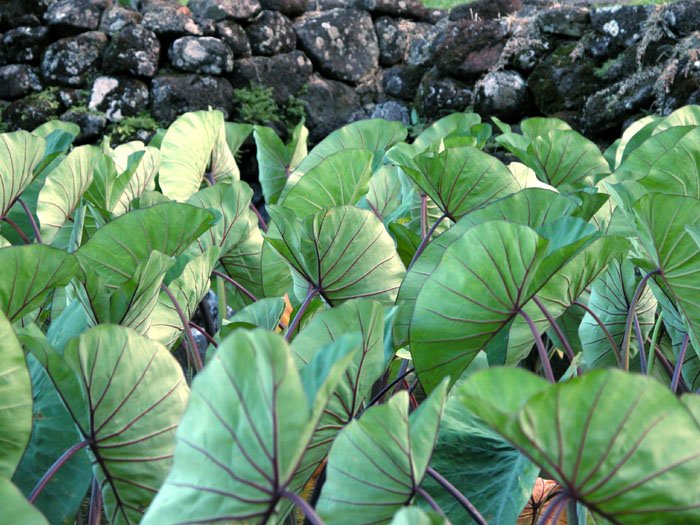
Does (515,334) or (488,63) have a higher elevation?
(515,334)

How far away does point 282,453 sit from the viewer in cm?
33

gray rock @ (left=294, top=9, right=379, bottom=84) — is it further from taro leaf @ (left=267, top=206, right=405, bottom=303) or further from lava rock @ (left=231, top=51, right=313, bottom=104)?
taro leaf @ (left=267, top=206, right=405, bottom=303)

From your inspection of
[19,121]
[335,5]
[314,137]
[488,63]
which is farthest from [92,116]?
[488,63]

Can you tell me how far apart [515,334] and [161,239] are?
0.33 meters

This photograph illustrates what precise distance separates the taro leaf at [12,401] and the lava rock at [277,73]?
531 centimetres

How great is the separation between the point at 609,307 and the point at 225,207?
1.44 feet

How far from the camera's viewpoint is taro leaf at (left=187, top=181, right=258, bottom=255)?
804 millimetres

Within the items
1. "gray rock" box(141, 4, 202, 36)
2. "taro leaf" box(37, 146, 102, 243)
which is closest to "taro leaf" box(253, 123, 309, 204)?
"taro leaf" box(37, 146, 102, 243)

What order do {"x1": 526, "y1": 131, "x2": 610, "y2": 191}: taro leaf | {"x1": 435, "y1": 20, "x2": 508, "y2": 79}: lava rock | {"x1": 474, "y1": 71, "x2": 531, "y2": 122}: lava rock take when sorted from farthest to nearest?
{"x1": 435, "y1": 20, "x2": 508, "y2": 79}: lava rock → {"x1": 474, "y1": 71, "x2": 531, "y2": 122}: lava rock → {"x1": 526, "y1": 131, "x2": 610, "y2": 191}: taro leaf

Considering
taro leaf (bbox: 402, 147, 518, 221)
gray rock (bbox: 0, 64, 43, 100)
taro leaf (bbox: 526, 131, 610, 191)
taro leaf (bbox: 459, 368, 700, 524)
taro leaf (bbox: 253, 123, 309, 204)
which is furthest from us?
gray rock (bbox: 0, 64, 43, 100)

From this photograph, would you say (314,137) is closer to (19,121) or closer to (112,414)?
(19,121)

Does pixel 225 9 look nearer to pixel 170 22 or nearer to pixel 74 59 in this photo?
pixel 170 22

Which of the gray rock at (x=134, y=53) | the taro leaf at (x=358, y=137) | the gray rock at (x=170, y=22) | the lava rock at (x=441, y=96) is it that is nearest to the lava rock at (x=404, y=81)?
the lava rock at (x=441, y=96)

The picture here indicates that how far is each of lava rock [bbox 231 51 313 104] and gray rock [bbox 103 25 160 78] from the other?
634 mm
